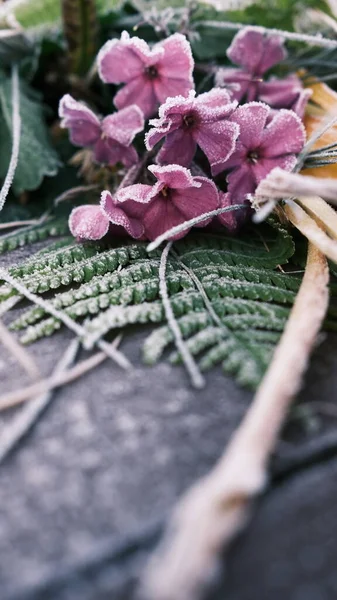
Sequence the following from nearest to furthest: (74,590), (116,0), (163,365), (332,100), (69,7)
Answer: (74,590) < (163,365) < (332,100) < (69,7) < (116,0)

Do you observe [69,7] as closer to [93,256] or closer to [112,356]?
[93,256]

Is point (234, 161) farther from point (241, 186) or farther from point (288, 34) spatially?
point (288, 34)

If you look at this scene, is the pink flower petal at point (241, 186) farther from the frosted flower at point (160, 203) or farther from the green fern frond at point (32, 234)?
the green fern frond at point (32, 234)

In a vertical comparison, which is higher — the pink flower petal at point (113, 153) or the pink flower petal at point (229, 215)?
the pink flower petal at point (229, 215)

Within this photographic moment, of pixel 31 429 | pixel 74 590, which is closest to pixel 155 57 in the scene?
pixel 31 429

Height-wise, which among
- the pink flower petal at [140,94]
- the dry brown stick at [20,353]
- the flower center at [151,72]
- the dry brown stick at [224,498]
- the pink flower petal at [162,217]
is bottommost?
the dry brown stick at [20,353]

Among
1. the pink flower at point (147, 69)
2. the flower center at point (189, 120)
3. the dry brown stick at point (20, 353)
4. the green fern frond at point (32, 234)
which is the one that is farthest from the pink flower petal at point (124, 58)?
the dry brown stick at point (20, 353)

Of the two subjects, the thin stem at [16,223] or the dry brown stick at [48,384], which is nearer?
the dry brown stick at [48,384]
